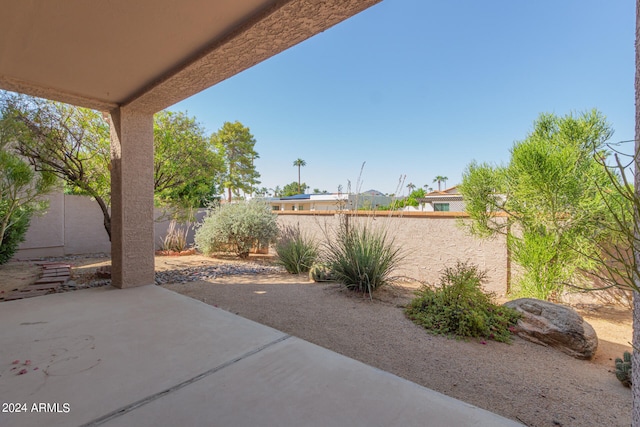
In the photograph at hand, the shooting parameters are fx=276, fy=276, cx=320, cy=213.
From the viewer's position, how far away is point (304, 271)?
224 inches

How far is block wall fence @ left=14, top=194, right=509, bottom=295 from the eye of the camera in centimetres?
464

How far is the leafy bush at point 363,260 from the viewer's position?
3.72 metres

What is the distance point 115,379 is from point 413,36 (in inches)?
348

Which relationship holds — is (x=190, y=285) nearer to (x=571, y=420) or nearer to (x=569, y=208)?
(x=571, y=420)

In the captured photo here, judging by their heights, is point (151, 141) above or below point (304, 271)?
above

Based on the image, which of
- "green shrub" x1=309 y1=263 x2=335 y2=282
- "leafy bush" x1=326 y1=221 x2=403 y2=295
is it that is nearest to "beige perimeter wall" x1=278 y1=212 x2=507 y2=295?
"leafy bush" x1=326 y1=221 x2=403 y2=295

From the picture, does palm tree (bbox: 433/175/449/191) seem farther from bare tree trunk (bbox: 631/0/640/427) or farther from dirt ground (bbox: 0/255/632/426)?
bare tree trunk (bbox: 631/0/640/427)

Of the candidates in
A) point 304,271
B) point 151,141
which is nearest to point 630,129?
point 151,141

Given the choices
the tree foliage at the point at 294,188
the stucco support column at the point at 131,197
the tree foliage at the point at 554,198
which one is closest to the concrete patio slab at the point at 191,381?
the stucco support column at the point at 131,197

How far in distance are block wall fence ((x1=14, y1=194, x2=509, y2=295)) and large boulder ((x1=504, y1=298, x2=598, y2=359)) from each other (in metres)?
1.63

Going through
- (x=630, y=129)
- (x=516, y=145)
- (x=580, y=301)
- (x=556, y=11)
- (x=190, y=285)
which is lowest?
(x=580, y=301)

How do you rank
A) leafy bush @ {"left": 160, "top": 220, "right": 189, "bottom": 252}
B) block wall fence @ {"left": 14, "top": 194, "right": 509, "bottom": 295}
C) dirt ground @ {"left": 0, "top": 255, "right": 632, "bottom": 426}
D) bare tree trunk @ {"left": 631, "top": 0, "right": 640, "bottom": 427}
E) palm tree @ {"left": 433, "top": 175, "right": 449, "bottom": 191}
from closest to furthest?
bare tree trunk @ {"left": 631, "top": 0, "right": 640, "bottom": 427} < dirt ground @ {"left": 0, "top": 255, "right": 632, "bottom": 426} < block wall fence @ {"left": 14, "top": 194, "right": 509, "bottom": 295} < leafy bush @ {"left": 160, "top": 220, "right": 189, "bottom": 252} < palm tree @ {"left": 433, "top": 175, "right": 449, "bottom": 191}

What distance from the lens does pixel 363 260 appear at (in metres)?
3.72

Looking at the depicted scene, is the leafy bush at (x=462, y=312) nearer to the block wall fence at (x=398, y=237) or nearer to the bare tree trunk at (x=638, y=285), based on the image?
the block wall fence at (x=398, y=237)
